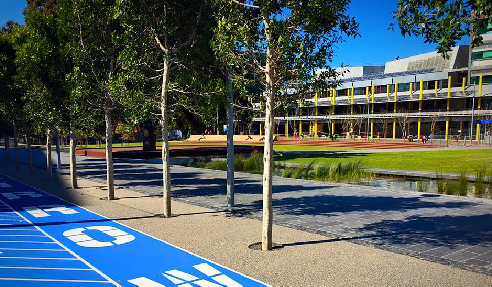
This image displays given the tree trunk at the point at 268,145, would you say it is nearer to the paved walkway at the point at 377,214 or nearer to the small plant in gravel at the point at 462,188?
the paved walkway at the point at 377,214

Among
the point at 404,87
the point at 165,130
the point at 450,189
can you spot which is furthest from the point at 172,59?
the point at 404,87

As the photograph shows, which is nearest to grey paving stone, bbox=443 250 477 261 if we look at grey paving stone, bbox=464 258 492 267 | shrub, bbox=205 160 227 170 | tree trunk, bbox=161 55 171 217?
grey paving stone, bbox=464 258 492 267

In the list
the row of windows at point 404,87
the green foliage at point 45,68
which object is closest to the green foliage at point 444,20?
the green foliage at point 45,68

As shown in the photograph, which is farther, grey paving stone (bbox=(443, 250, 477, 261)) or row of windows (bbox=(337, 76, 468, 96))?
row of windows (bbox=(337, 76, 468, 96))

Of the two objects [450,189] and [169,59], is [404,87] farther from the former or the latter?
[169,59]

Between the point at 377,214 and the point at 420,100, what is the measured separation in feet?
217

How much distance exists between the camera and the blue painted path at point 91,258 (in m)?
6.07

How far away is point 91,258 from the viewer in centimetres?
720

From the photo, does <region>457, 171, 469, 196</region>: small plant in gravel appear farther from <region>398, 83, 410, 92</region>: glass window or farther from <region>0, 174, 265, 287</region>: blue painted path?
<region>398, 83, 410, 92</region>: glass window

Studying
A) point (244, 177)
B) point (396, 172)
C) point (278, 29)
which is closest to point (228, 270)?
point (278, 29)

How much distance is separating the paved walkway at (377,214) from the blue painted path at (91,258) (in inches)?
131

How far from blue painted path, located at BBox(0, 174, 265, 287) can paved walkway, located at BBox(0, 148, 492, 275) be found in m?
3.34

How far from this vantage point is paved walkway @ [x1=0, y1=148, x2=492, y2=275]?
7.38 m

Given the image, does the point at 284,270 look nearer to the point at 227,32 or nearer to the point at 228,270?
the point at 228,270
